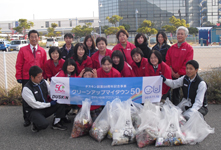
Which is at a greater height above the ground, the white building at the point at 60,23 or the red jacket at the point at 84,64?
the white building at the point at 60,23

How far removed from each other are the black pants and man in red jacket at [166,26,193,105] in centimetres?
252

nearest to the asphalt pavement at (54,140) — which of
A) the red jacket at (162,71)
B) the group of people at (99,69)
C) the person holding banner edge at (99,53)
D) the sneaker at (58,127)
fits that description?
the sneaker at (58,127)

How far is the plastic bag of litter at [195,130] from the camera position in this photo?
3.44m

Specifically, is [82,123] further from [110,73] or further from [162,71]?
[162,71]

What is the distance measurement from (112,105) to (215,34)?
119 ft

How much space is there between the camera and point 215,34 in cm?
3519

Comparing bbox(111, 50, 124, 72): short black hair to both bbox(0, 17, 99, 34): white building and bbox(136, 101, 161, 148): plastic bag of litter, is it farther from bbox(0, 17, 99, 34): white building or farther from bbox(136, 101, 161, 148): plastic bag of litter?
bbox(0, 17, 99, 34): white building

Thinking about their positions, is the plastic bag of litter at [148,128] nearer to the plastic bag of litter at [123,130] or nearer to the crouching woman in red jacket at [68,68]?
the plastic bag of litter at [123,130]

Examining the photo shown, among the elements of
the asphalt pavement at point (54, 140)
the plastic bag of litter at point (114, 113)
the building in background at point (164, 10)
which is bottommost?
the asphalt pavement at point (54, 140)

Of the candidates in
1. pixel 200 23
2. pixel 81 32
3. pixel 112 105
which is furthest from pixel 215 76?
pixel 200 23

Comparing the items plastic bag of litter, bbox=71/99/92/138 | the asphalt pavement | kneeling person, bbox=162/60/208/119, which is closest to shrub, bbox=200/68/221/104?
the asphalt pavement

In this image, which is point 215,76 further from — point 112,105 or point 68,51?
point 68,51

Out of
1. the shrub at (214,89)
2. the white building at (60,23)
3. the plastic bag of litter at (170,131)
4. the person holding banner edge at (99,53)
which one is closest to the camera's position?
the plastic bag of litter at (170,131)

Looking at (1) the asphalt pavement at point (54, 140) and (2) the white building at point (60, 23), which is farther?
(2) the white building at point (60, 23)
